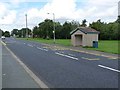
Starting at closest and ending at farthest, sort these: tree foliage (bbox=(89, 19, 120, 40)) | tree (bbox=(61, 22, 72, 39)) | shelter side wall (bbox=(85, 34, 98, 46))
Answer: shelter side wall (bbox=(85, 34, 98, 46))
tree foliage (bbox=(89, 19, 120, 40))
tree (bbox=(61, 22, 72, 39))

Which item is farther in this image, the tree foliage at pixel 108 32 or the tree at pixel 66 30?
the tree at pixel 66 30

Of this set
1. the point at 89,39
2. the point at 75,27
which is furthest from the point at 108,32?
the point at 89,39

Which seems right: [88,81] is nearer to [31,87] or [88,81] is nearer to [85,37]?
[31,87]

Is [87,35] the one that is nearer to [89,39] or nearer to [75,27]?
[89,39]

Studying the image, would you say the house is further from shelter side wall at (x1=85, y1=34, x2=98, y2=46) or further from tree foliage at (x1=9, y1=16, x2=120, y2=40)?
tree foliage at (x1=9, y1=16, x2=120, y2=40)

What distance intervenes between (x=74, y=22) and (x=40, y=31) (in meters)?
17.1

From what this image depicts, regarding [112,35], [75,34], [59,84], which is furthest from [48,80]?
[112,35]

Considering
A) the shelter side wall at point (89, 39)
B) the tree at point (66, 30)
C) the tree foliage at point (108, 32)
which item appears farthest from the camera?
the tree at point (66, 30)

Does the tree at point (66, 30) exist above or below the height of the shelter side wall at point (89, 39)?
above

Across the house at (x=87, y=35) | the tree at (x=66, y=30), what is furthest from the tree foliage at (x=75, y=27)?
the house at (x=87, y=35)

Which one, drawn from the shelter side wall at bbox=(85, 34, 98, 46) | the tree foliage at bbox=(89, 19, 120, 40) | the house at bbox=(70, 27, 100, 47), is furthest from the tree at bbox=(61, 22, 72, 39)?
the shelter side wall at bbox=(85, 34, 98, 46)

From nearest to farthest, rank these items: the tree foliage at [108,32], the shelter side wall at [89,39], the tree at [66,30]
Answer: the shelter side wall at [89,39] → the tree foliage at [108,32] → the tree at [66,30]

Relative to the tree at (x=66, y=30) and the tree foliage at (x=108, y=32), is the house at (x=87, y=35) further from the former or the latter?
the tree at (x=66, y=30)

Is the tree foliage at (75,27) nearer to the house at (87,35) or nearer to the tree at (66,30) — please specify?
the tree at (66,30)
